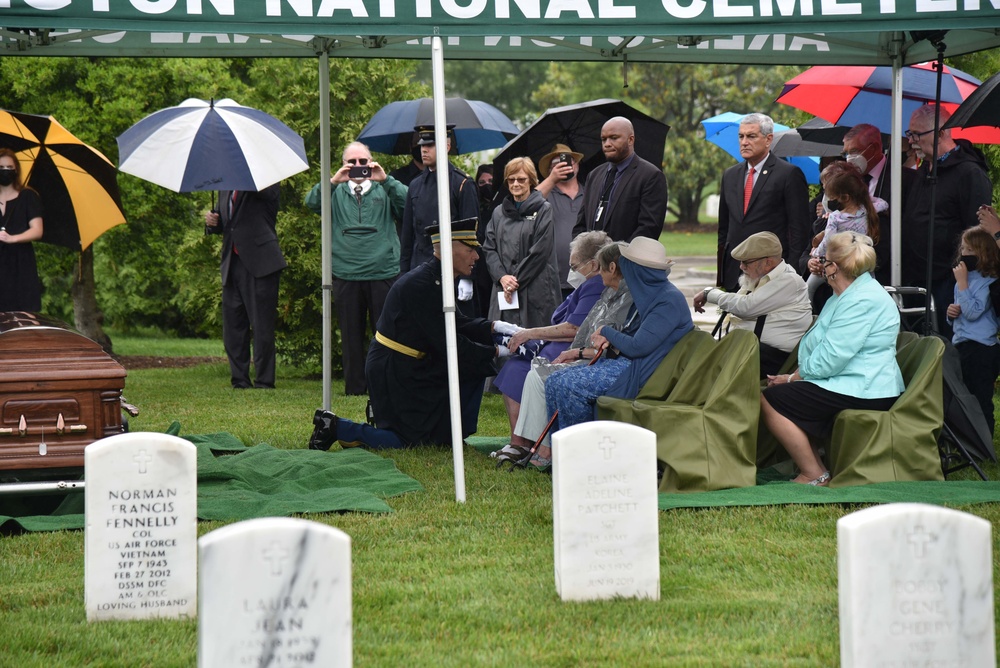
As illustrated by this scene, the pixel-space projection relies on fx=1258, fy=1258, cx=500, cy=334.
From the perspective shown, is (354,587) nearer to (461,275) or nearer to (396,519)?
(396,519)

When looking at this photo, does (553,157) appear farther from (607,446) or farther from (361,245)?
(607,446)

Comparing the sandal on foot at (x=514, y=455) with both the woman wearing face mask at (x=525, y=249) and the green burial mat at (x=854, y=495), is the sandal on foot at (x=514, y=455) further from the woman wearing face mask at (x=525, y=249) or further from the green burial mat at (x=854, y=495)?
the woman wearing face mask at (x=525, y=249)

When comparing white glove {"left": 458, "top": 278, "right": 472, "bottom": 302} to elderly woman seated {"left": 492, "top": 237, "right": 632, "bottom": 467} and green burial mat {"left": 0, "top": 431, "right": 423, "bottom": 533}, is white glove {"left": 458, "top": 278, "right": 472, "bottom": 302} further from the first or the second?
green burial mat {"left": 0, "top": 431, "right": 423, "bottom": 533}

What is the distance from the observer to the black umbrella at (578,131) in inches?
441

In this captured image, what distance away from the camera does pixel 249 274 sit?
12477 mm

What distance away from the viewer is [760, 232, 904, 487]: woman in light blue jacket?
7164 millimetres

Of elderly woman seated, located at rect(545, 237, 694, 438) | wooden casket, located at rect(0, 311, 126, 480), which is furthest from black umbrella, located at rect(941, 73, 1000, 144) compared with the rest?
wooden casket, located at rect(0, 311, 126, 480)

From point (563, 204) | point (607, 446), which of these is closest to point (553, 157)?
point (563, 204)

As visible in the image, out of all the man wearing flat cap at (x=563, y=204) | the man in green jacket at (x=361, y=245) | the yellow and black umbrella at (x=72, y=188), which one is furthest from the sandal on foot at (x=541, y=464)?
the man in green jacket at (x=361, y=245)

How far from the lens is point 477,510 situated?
265 inches

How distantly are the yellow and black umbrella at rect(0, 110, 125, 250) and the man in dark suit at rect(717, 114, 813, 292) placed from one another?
15.2ft

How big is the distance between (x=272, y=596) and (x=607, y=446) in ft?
5.68

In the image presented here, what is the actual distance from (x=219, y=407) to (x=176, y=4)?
544cm

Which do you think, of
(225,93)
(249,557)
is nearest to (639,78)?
(225,93)
